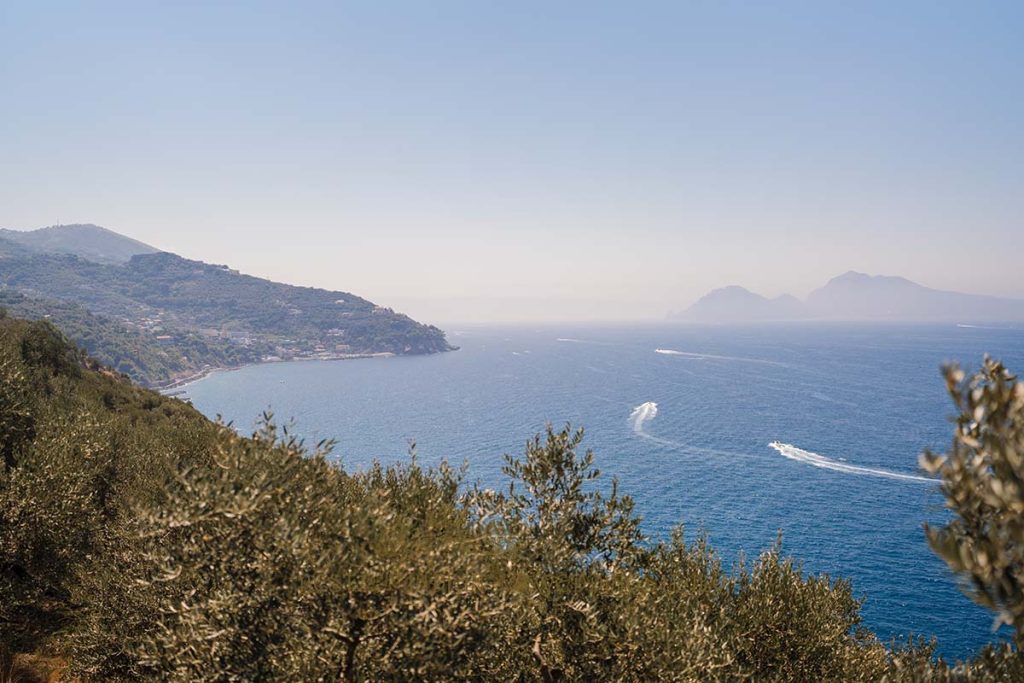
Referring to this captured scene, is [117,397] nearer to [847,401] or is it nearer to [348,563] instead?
[348,563]

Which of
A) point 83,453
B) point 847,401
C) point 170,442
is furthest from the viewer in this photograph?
point 847,401

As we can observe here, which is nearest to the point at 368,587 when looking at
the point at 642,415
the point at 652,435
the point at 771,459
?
the point at 771,459

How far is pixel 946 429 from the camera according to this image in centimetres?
→ 13375

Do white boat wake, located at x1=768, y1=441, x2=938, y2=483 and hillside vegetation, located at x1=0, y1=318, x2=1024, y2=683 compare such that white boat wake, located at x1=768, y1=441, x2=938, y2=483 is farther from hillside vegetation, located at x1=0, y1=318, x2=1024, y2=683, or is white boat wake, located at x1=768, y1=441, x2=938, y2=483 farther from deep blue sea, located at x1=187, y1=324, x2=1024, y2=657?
hillside vegetation, located at x1=0, y1=318, x2=1024, y2=683

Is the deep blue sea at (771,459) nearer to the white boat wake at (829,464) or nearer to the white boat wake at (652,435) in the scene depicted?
the white boat wake at (829,464)

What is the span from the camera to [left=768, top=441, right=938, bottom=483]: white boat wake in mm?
108562

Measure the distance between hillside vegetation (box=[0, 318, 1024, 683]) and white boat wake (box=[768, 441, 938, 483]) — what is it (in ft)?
318

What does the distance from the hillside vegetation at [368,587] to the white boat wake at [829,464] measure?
96835 mm

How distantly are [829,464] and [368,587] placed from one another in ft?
425

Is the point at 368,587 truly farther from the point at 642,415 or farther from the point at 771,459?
the point at 642,415

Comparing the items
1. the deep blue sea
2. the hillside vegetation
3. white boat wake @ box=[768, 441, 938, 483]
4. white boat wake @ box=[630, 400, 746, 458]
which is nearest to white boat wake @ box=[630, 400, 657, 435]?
white boat wake @ box=[630, 400, 746, 458]

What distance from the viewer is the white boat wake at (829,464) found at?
356 ft

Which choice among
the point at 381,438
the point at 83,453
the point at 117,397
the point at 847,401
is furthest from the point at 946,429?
the point at 117,397

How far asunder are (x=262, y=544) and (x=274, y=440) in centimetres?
440
